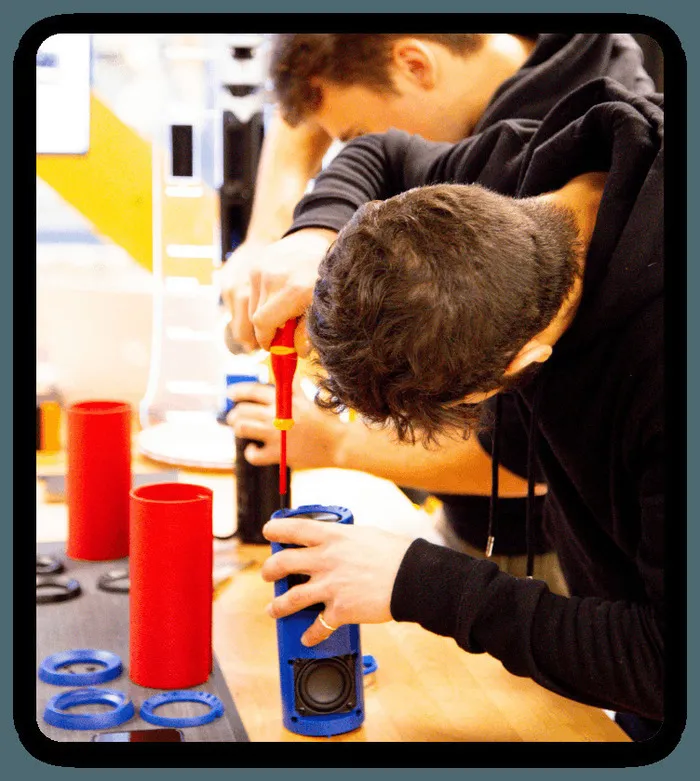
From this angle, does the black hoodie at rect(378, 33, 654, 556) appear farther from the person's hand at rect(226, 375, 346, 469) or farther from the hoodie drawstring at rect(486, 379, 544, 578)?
the person's hand at rect(226, 375, 346, 469)

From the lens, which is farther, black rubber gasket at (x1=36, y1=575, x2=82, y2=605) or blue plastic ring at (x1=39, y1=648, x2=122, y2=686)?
black rubber gasket at (x1=36, y1=575, x2=82, y2=605)

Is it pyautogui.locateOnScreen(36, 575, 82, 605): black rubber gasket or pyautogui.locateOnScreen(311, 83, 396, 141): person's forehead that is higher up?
pyautogui.locateOnScreen(311, 83, 396, 141): person's forehead

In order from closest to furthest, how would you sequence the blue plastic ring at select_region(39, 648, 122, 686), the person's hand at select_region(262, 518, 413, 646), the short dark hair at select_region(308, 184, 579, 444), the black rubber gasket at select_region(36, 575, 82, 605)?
the short dark hair at select_region(308, 184, 579, 444), the person's hand at select_region(262, 518, 413, 646), the blue plastic ring at select_region(39, 648, 122, 686), the black rubber gasket at select_region(36, 575, 82, 605)

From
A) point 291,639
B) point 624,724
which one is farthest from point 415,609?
point 624,724

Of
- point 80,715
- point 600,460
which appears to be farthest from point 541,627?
point 80,715

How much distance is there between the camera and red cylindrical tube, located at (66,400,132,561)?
4.26 feet

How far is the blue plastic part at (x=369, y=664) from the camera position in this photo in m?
1.11

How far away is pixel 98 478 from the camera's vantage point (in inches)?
51.9

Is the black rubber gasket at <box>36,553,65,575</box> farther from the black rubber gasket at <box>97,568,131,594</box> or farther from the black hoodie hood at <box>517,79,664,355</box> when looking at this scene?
the black hoodie hood at <box>517,79,664,355</box>

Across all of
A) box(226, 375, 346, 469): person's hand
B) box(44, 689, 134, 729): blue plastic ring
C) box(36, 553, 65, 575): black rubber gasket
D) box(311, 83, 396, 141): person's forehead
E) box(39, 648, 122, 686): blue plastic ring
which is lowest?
box(44, 689, 134, 729): blue plastic ring

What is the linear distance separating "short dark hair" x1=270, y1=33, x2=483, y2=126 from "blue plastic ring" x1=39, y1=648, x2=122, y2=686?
562mm

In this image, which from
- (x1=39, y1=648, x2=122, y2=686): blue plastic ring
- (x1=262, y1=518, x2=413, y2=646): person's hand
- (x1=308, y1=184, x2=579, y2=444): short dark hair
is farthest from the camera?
(x1=39, y1=648, x2=122, y2=686): blue plastic ring

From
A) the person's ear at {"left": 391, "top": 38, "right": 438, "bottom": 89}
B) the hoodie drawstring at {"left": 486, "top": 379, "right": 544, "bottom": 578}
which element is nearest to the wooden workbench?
the hoodie drawstring at {"left": 486, "top": 379, "right": 544, "bottom": 578}
